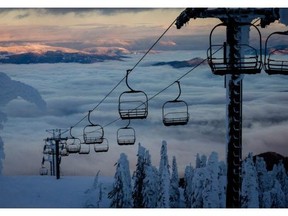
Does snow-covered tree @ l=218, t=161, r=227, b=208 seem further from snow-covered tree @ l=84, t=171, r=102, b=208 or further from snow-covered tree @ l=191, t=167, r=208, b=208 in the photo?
snow-covered tree @ l=84, t=171, r=102, b=208

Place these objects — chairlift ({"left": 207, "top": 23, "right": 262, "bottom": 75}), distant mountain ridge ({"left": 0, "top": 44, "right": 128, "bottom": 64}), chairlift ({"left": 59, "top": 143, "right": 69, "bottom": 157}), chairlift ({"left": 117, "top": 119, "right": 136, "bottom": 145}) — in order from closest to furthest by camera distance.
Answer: chairlift ({"left": 207, "top": 23, "right": 262, "bottom": 75}) < chairlift ({"left": 117, "top": 119, "right": 136, "bottom": 145}) < distant mountain ridge ({"left": 0, "top": 44, "right": 128, "bottom": 64}) < chairlift ({"left": 59, "top": 143, "right": 69, "bottom": 157})

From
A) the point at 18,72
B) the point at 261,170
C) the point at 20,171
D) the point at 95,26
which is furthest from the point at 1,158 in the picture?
the point at 261,170

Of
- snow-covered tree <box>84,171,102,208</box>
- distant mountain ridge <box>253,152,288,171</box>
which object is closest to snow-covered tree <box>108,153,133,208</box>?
snow-covered tree <box>84,171,102,208</box>

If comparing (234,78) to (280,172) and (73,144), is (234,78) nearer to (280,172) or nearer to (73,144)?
(280,172)

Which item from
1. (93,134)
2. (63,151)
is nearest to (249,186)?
(93,134)

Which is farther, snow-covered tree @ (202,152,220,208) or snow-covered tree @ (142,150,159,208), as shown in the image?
snow-covered tree @ (142,150,159,208)

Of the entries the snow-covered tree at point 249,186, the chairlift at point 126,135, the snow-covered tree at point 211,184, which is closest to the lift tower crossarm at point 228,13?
the chairlift at point 126,135
